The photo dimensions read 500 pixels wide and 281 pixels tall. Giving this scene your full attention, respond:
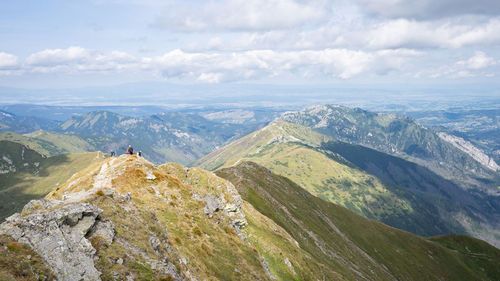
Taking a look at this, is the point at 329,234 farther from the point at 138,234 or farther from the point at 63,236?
the point at 63,236

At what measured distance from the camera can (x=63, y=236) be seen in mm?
24516

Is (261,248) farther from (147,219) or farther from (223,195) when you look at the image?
(147,219)

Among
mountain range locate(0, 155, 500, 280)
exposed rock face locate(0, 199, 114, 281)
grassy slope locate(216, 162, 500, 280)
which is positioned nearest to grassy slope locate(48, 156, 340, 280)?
mountain range locate(0, 155, 500, 280)

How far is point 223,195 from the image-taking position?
245 feet

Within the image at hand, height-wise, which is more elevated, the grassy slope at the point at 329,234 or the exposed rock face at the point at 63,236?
the exposed rock face at the point at 63,236

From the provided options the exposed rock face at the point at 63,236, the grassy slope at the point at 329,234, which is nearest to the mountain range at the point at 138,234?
the exposed rock face at the point at 63,236

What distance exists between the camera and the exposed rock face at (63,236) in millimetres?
22219

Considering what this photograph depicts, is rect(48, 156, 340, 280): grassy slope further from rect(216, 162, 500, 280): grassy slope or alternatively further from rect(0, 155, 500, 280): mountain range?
rect(216, 162, 500, 280): grassy slope

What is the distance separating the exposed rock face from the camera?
22219mm

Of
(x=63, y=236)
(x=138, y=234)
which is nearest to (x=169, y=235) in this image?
(x=138, y=234)

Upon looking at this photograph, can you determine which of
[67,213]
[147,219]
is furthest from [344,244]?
[67,213]

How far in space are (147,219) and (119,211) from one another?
3.59 m

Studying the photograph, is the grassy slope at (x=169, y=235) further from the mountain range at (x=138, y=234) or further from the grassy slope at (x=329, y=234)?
the grassy slope at (x=329, y=234)

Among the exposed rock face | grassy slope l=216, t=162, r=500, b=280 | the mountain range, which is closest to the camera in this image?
the exposed rock face
